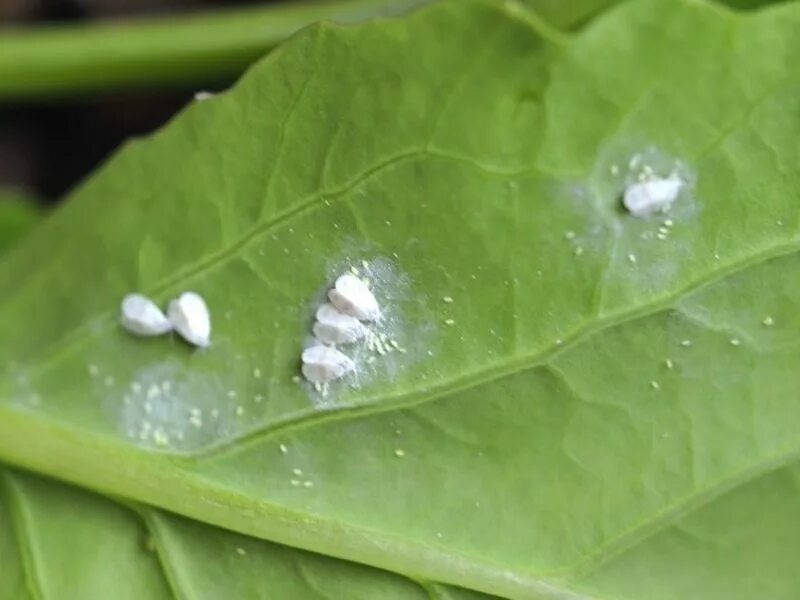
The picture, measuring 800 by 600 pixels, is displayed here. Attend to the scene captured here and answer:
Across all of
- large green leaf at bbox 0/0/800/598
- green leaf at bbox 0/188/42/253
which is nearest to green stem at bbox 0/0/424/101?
green leaf at bbox 0/188/42/253

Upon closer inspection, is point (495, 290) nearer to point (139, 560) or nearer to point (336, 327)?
point (336, 327)

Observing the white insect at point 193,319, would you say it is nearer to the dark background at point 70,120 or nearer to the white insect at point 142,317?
the white insect at point 142,317

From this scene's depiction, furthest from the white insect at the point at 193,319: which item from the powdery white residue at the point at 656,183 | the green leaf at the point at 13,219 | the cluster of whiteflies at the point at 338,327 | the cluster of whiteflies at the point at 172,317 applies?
the green leaf at the point at 13,219

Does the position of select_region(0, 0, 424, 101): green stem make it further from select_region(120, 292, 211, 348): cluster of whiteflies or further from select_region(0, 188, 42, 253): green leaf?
select_region(120, 292, 211, 348): cluster of whiteflies

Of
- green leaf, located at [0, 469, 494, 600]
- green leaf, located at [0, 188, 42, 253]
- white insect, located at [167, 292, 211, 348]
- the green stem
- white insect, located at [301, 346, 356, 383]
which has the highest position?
the green stem

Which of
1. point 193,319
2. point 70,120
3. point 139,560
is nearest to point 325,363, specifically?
point 193,319

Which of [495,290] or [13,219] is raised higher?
[13,219]
